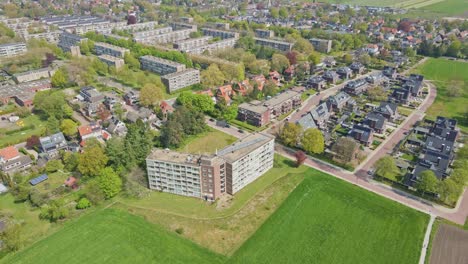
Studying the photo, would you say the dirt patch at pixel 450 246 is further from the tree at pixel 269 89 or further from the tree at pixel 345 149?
the tree at pixel 269 89

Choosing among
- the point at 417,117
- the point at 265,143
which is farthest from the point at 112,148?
the point at 417,117

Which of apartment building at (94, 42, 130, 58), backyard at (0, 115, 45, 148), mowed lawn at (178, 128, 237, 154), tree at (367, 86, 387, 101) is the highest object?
apartment building at (94, 42, 130, 58)

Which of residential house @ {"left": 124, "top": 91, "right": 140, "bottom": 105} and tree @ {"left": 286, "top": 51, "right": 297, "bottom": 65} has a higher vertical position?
tree @ {"left": 286, "top": 51, "right": 297, "bottom": 65}

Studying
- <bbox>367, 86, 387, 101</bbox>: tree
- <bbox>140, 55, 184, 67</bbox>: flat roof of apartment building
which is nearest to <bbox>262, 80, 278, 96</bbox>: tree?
<bbox>367, 86, 387, 101</bbox>: tree

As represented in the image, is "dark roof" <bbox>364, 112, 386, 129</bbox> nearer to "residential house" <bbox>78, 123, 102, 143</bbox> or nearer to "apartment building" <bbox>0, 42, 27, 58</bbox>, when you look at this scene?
"residential house" <bbox>78, 123, 102, 143</bbox>

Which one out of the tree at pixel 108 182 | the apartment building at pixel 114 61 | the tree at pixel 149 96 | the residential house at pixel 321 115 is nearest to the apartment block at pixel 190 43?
the apartment building at pixel 114 61

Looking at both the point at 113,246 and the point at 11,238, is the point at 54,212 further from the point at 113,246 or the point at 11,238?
the point at 113,246
